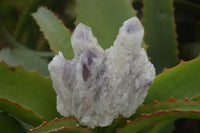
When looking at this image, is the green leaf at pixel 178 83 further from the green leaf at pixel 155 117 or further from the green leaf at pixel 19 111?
the green leaf at pixel 19 111

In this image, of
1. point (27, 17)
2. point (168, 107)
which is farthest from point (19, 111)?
point (27, 17)

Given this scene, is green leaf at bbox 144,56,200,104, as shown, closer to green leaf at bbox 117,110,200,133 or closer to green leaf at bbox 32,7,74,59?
green leaf at bbox 117,110,200,133

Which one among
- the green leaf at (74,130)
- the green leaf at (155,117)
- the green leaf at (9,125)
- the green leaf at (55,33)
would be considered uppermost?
the green leaf at (55,33)

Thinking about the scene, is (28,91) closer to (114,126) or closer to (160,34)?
(114,126)

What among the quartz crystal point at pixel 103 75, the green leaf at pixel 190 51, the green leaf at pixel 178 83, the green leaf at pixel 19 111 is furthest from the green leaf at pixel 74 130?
the green leaf at pixel 190 51

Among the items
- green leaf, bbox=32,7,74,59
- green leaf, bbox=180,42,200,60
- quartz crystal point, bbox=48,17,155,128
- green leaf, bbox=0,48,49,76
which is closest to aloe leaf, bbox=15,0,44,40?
green leaf, bbox=0,48,49,76

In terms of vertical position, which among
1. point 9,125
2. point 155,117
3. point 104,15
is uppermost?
point 104,15
